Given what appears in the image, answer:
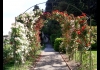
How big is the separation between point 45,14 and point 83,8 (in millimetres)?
13870

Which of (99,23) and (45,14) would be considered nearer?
(99,23)

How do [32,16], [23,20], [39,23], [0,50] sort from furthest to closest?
[39,23] < [32,16] < [23,20] < [0,50]

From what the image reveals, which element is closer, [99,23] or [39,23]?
[99,23]

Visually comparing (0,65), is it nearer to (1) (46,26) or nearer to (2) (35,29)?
(2) (35,29)

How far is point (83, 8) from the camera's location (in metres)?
32.4

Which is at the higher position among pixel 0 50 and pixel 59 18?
pixel 59 18

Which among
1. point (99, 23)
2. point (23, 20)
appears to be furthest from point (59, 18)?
point (99, 23)

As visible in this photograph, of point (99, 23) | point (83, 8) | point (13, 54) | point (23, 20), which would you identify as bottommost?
point (13, 54)

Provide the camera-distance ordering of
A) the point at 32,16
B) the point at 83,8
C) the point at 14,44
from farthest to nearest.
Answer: the point at 83,8 < the point at 32,16 < the point at 14,44

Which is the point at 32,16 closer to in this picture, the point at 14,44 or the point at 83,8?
the point at 14,44

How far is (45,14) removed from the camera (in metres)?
19.6

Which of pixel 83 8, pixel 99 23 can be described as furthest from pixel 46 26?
pixel 99 23

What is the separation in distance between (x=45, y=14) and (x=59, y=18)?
2590mm

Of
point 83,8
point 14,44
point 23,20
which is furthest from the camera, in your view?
point 83,8
